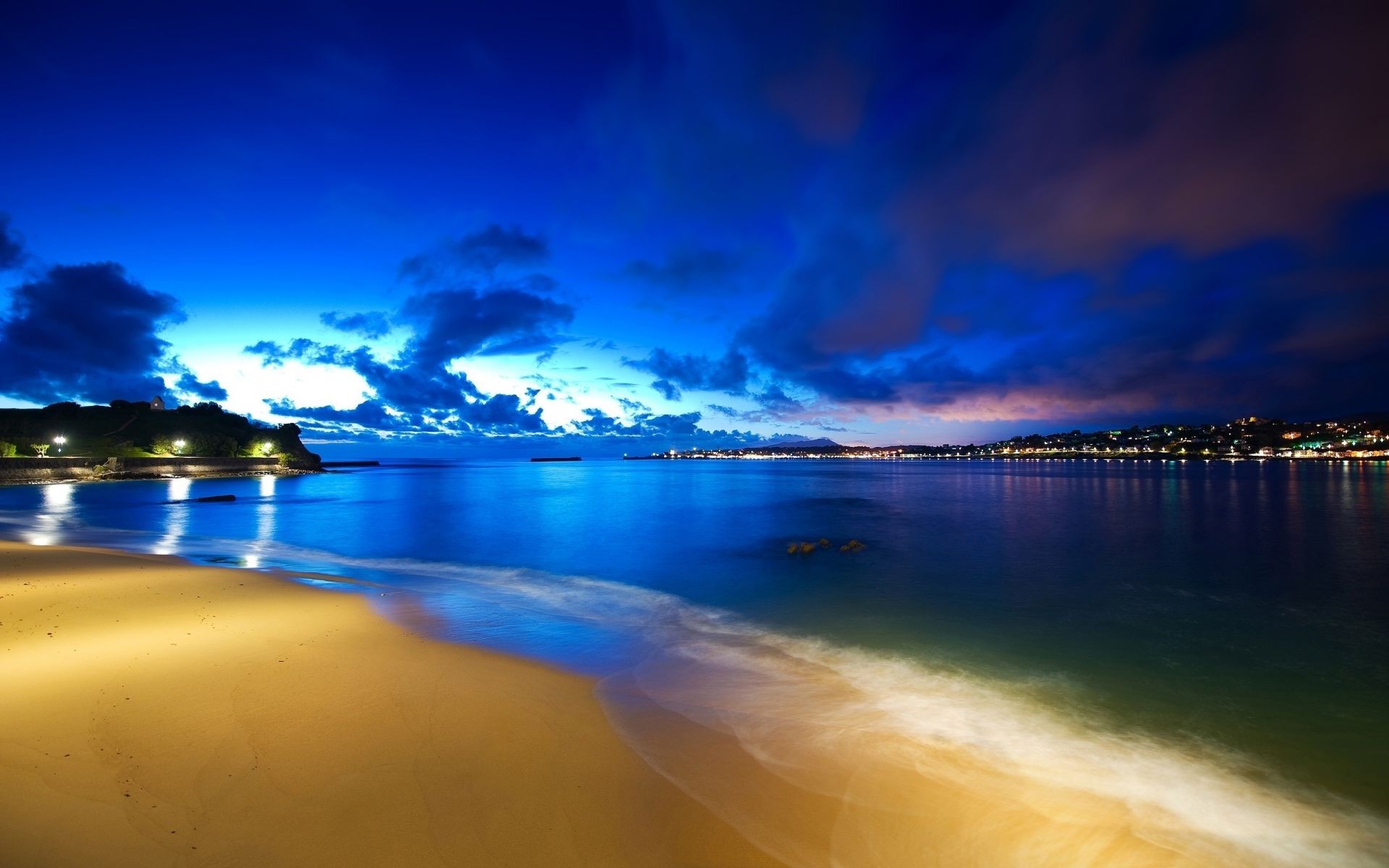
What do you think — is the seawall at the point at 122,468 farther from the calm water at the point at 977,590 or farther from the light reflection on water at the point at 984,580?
the calm water at the point at 977,590

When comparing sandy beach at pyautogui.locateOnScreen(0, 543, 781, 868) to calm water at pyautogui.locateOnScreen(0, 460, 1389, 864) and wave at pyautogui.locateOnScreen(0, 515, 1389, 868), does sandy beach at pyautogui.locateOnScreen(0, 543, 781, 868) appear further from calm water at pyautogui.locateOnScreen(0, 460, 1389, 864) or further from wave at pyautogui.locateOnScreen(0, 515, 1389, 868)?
calm water at pyautogui.locateOnScreen(0, 460, 1389, 864)

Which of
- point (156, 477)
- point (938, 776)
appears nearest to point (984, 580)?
point (938, 776)

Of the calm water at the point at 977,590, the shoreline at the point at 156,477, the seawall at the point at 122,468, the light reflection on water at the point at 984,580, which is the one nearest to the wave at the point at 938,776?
the calm water at the point at 977,590

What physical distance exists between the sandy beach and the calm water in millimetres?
2413

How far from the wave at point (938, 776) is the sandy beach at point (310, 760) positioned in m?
0.68

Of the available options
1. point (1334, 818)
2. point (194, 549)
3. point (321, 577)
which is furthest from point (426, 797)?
point (194, 549)

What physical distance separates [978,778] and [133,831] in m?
7.49

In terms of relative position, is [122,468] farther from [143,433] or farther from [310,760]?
[310,760]

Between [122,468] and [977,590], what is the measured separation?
88726 mm

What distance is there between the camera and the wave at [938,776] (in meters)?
5.09

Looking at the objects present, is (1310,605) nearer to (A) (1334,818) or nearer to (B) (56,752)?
(A) (1334,818)

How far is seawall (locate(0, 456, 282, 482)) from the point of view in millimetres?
56175

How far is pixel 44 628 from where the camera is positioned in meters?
9.40

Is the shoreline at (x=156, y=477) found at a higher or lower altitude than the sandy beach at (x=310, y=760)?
higher
